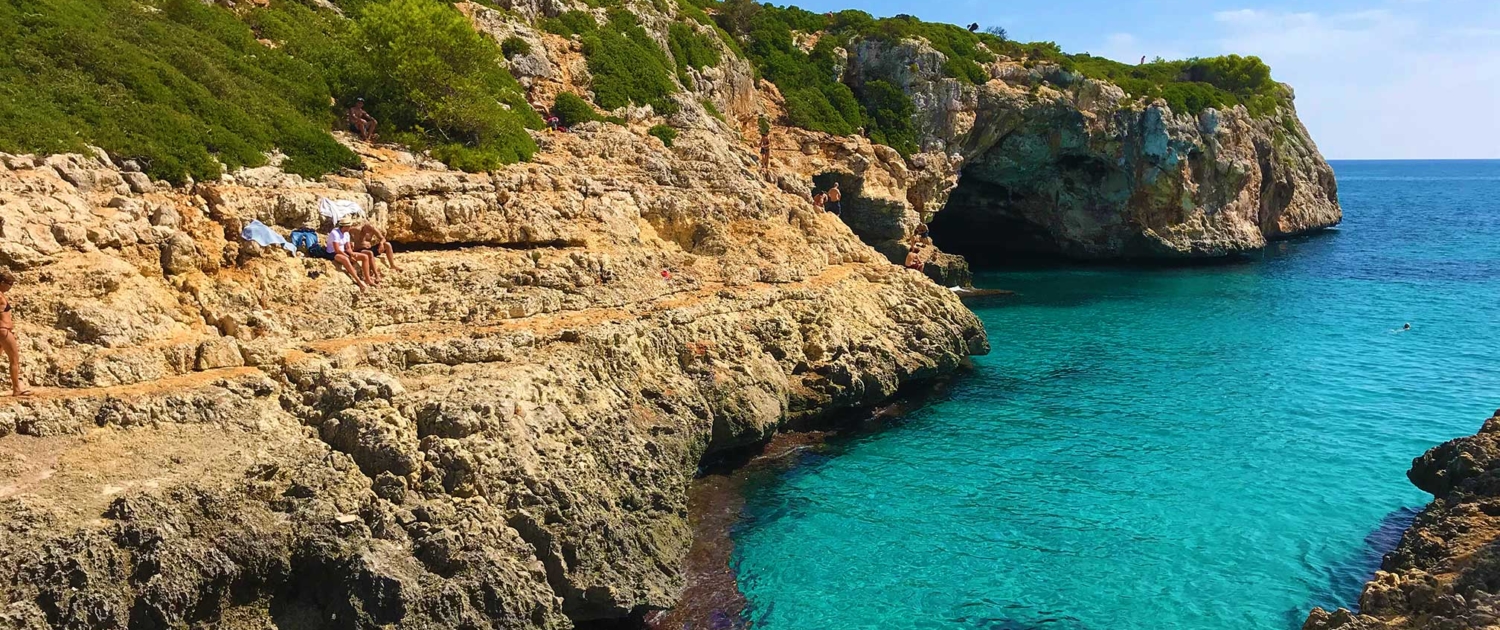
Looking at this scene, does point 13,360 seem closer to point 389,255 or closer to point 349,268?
point 349,268

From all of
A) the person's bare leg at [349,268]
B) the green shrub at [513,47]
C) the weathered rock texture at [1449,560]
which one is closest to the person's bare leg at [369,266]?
the person's bare leg at [349,268]

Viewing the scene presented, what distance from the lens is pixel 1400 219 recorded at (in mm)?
82312

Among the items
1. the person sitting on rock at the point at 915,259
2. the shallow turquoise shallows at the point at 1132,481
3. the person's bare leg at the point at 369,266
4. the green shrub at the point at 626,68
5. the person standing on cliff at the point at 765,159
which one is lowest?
the shallow turquoise shallows at the point at 1132,481

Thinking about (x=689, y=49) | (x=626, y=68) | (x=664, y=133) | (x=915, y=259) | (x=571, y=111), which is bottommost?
(x=915, y=259)

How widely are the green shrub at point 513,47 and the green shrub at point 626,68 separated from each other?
7.75 feet

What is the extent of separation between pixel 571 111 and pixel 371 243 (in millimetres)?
12043

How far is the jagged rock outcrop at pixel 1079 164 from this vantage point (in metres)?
46.5

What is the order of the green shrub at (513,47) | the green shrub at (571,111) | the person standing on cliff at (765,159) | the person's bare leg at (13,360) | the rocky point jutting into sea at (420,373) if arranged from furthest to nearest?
the person standing on cliff at (765,159), the green shrub at (513,47), the green shrub at (571,111), the person's bare leg at (13,360), the rocky point jutting into sea at (420,373)

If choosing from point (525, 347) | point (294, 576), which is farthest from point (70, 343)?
point (525, 347)

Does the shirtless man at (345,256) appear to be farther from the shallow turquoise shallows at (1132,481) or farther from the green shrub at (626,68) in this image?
the green shrub at (626,68)

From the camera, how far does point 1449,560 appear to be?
11.1 metres

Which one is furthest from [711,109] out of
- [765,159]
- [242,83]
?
[242,83]

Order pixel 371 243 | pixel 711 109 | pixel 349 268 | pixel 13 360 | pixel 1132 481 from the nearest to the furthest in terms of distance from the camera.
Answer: pixel 13 360 → pixel 349 268 → pixel 371 243 → pixel 1132 481 → pixel 711 109

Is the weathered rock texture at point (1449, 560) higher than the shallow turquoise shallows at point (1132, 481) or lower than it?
higher
